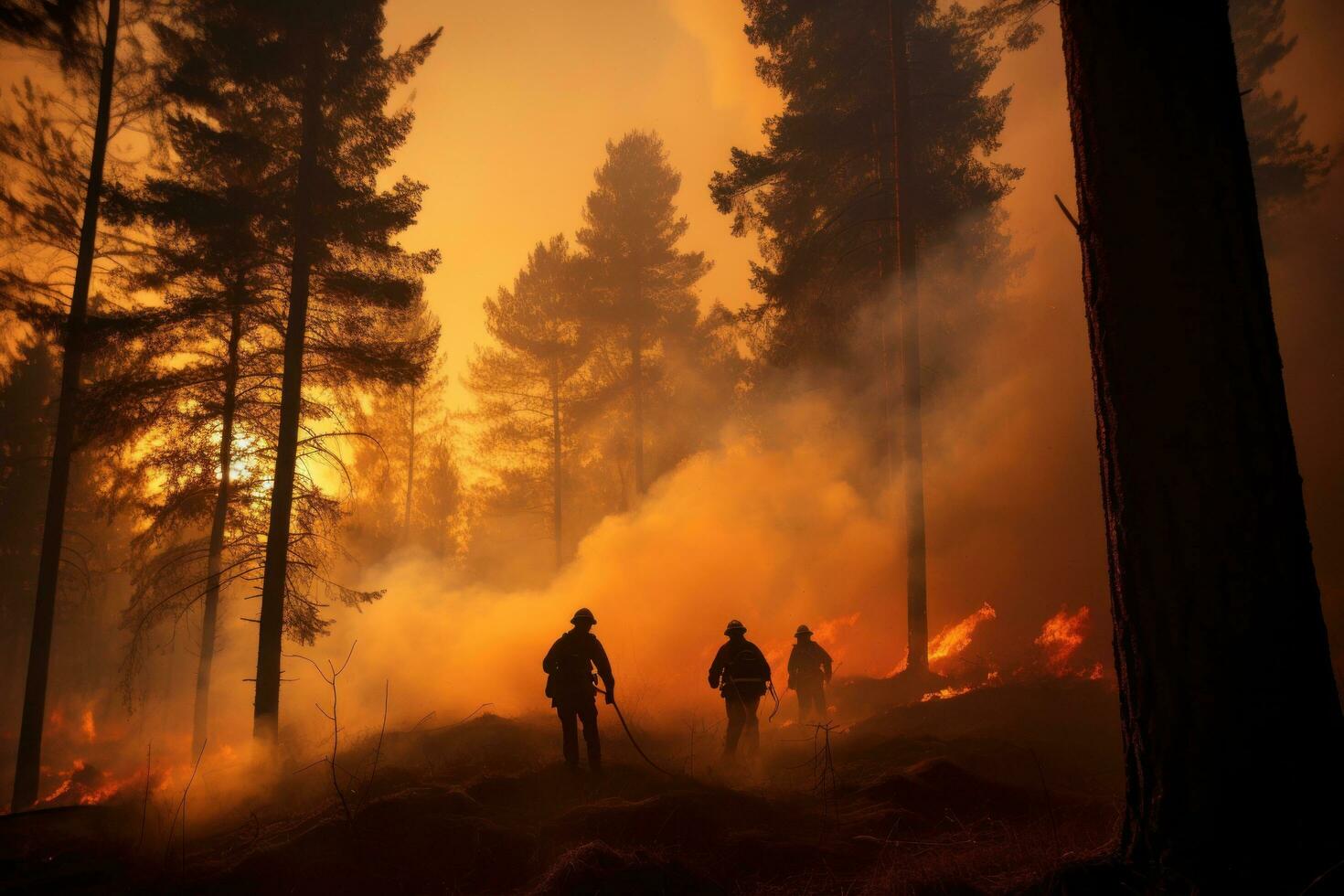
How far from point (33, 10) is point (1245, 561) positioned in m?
17.9

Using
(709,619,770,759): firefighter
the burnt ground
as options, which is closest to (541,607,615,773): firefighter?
the burnt ground

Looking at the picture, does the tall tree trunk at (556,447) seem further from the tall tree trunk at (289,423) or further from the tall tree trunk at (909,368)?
the tall tree trunk at (909,368)

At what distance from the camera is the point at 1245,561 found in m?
2.96

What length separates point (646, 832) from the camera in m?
6.34

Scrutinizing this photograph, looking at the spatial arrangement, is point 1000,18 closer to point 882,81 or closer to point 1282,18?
point 882,81

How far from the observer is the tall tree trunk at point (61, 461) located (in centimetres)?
1195

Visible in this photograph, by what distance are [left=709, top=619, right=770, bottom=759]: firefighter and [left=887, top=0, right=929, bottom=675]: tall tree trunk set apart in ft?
13.3

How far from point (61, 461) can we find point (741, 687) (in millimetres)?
12744

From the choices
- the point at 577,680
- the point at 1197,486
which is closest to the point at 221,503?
the point at 577,680

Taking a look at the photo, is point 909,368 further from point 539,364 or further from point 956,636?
point 539,364

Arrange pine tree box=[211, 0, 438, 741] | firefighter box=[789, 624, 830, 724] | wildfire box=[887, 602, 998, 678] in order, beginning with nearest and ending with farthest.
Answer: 1. pine tree box=[211, 0, 438, 741]
2. firefighter box=[789, 624, 830, 724]
3. wildfire box=[887, 602, 998, 678]

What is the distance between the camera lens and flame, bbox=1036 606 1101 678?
12941mm

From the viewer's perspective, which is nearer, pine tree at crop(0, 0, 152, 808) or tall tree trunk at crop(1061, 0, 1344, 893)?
tall tree trunk at crop(1061, 0, 1344, 893)

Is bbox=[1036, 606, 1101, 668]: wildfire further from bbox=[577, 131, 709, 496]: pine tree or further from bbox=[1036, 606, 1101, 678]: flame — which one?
bbox=[577, 131, 709, 496]: pine tree
